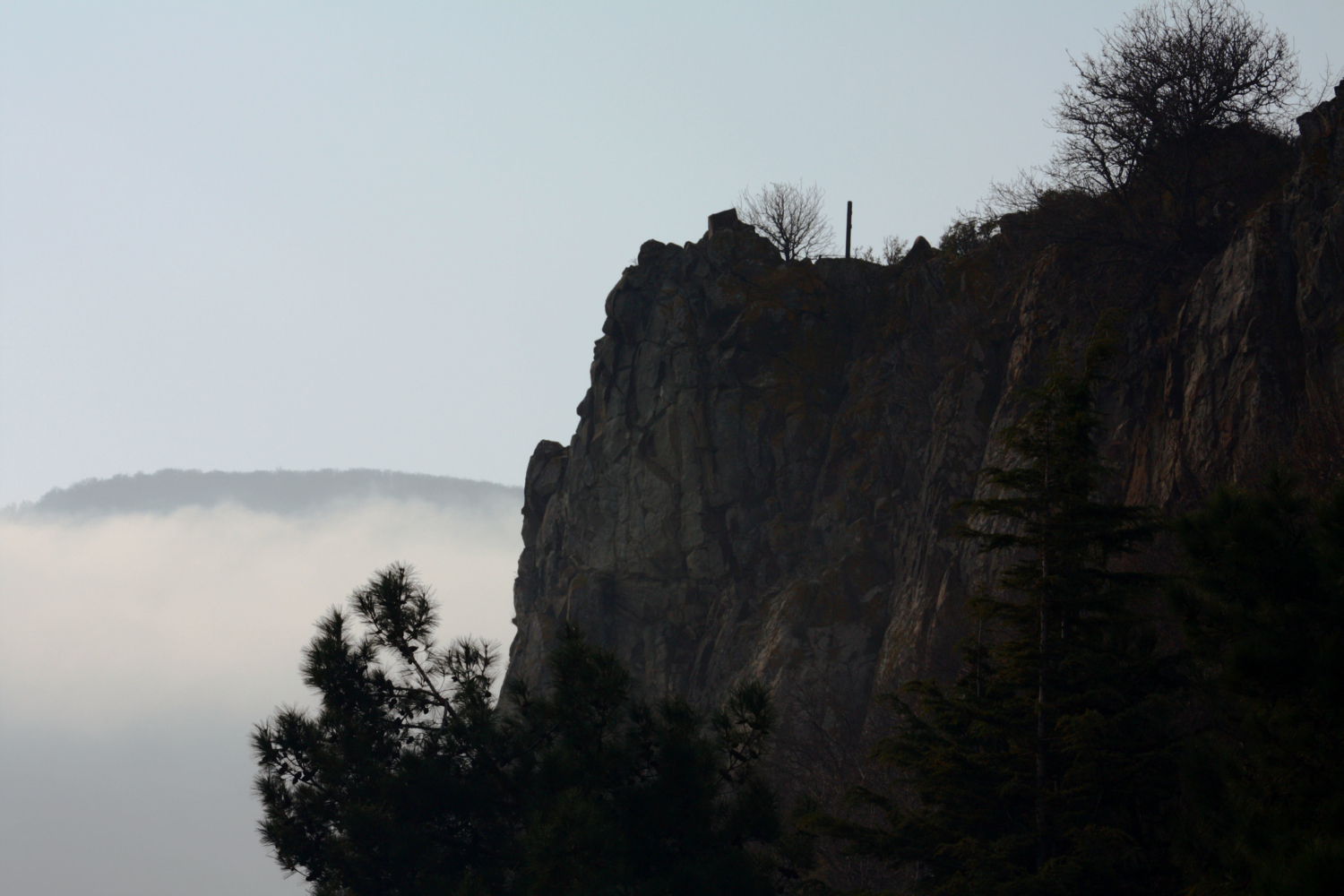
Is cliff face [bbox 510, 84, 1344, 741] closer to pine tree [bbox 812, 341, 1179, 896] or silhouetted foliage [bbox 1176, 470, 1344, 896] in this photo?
pine tree [bbox 812, 341, 1179, 896]

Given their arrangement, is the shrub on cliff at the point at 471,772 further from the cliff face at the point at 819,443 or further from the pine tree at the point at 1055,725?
the cliff face at the point at 819,443

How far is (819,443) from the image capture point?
151 ft

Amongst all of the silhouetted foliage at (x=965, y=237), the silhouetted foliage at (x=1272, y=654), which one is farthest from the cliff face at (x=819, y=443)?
the silhouetted foliage at (x=1272, y=654)

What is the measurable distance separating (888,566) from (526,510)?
21205mm

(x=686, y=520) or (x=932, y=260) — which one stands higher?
(x=932, y=260)

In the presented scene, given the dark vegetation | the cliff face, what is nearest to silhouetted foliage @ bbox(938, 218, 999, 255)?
the cliff face

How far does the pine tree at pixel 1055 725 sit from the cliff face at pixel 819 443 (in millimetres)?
12445

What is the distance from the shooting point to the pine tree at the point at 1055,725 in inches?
543

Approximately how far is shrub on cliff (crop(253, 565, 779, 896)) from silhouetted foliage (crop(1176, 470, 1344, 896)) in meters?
5.93

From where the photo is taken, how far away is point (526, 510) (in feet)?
186

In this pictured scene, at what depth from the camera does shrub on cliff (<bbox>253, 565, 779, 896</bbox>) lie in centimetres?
1405

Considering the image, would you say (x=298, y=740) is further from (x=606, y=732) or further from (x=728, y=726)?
(x=728, y=726)

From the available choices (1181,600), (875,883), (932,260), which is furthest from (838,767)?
(1181,600)

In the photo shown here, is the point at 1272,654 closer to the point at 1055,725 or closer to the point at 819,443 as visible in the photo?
the point at 1055,725
